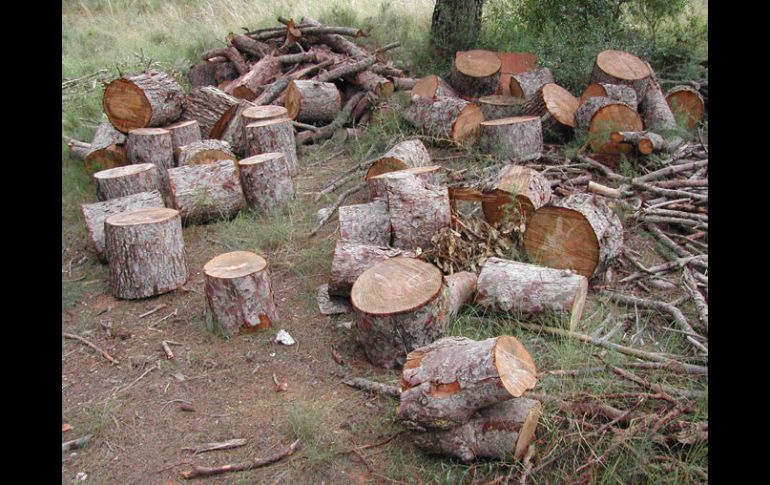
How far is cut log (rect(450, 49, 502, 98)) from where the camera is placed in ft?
26.4

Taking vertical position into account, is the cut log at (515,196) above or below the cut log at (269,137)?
below

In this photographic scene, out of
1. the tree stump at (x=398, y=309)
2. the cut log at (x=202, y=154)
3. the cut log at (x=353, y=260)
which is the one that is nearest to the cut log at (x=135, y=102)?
the cut log at (x=202, y=154)

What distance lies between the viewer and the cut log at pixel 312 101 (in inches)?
313

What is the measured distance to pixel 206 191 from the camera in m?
5.87

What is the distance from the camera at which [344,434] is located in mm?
3383

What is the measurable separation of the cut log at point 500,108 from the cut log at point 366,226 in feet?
8.95

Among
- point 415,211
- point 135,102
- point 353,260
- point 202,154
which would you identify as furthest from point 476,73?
point 353,260

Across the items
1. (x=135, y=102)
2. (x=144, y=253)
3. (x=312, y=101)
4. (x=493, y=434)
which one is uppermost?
(x=135, y=102)

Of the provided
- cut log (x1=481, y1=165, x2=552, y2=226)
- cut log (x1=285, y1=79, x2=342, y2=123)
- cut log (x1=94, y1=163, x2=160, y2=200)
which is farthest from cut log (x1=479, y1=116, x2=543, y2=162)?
cut log (x1=94, y1=163, x2=160, y2=200)

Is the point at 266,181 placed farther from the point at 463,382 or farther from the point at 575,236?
the point at 463,382

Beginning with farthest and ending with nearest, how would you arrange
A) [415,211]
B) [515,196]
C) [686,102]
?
[686,102] < [515,196] < [415,211]

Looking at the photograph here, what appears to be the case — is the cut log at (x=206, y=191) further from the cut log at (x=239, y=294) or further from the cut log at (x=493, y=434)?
the cut log at (x=493, y=434)

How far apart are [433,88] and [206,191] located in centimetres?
331
